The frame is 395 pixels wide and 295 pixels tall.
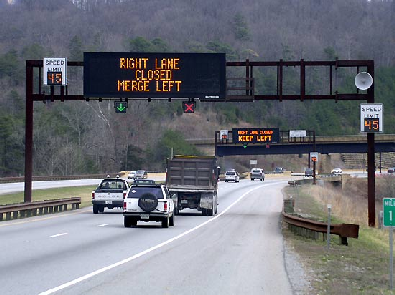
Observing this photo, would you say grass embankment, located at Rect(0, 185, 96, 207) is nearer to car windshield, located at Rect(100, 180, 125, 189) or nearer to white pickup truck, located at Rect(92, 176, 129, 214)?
car windshield, located at Rect(100, 180, 125, 189)

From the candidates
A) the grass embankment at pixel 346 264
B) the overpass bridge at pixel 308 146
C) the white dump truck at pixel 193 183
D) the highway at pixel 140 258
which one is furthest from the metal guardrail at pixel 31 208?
the overpass bridge at pixel 308 146

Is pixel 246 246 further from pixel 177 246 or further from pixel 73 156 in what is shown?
pixel 73 156

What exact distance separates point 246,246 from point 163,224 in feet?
24.8

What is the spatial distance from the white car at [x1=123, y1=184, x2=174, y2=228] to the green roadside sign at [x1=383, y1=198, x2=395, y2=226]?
49.8ft

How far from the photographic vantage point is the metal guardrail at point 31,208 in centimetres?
3397

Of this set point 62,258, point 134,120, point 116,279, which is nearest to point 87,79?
point 62,258

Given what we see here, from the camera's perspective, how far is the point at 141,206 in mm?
28891

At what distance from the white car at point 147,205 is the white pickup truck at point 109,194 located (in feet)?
31.3

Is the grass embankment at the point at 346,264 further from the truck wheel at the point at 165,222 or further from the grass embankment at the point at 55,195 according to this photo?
the grass embankment at the point at 55,195

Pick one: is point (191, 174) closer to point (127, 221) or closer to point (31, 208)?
point (31, 208)

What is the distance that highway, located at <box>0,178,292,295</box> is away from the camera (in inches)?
542

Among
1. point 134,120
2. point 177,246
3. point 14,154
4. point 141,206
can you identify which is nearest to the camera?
point 177,246

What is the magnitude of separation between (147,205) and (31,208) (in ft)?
32.2

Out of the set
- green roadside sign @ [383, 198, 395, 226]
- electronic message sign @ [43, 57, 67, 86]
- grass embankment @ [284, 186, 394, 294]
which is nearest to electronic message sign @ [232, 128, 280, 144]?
electronic message sign @ [43, 57, 67, 86]
